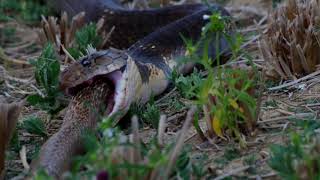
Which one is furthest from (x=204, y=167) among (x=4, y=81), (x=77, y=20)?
(x=77, y=20)

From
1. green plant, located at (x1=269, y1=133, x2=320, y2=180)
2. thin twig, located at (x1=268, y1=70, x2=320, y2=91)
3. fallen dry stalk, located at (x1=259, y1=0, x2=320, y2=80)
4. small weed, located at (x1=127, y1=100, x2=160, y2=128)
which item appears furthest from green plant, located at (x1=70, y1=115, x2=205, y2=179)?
fallen dry stalk, located at (x1=259, y1=0, x2=320, y2=80)

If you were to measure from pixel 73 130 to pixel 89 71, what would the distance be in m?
0.39

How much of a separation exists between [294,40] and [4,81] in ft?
6.17

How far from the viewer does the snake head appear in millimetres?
3334

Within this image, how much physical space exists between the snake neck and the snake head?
49 mm

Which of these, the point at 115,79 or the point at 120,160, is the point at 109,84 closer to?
the point at 115,79

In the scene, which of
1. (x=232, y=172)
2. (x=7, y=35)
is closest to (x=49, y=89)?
(x=232, y=172)

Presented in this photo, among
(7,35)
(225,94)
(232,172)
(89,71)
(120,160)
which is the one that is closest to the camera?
(120,160)

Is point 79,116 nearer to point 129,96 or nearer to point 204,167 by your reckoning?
point 129,96

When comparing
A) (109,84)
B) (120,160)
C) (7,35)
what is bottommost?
(120,160)

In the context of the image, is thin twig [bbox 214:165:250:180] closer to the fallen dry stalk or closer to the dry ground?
the dry ground

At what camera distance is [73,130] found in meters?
3.06

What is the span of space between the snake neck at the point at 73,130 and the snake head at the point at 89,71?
0.16 feet

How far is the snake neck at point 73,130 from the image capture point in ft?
8.59
